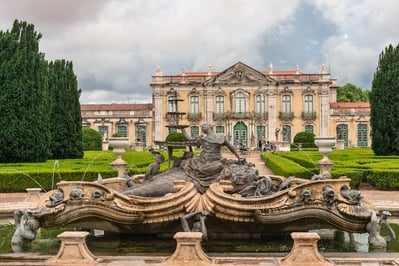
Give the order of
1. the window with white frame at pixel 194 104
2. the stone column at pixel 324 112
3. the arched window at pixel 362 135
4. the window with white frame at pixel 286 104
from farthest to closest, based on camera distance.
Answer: the window with white frame at pixel 194 104
the window with white frame at pixel 286 104
the arched window at pixel 362 135
the stone column at pixel 324 112

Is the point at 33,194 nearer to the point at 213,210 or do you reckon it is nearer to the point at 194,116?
the point at 213,210

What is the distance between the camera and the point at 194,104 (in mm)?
56438

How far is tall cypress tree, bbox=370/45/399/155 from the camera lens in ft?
96.9

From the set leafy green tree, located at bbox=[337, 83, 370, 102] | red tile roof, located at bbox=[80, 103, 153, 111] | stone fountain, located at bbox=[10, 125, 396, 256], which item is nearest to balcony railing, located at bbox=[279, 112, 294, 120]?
red tile roof, located at bbox=[80, 103, 153, 111]

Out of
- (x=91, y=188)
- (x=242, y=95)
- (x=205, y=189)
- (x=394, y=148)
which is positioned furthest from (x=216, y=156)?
(x=242, y=95)

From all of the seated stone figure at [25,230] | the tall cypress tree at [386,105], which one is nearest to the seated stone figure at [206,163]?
the seated stone figure at [25,230]

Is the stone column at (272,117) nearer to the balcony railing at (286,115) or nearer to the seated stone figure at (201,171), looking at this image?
the balcony railing at (286,115)

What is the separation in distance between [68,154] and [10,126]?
7.15 m

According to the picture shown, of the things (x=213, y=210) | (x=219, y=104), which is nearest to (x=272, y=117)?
(x=219, y=104)

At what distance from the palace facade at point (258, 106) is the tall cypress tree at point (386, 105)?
76.9ft

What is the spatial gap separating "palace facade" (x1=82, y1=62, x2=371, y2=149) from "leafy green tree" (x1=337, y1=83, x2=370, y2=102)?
16.0m

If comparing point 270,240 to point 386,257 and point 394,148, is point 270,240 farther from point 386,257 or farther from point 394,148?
point 394,148

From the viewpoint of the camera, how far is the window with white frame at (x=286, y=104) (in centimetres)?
5588

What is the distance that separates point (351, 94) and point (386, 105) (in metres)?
42.9
